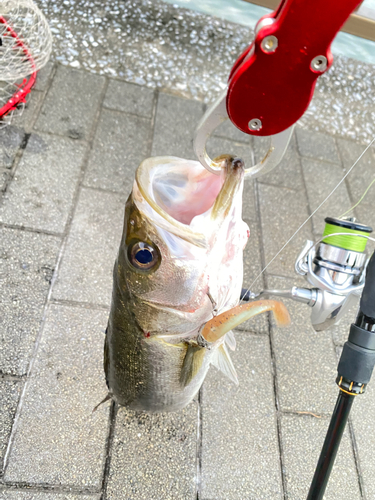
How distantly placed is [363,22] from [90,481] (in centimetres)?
544

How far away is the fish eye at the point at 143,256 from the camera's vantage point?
4.39 feet

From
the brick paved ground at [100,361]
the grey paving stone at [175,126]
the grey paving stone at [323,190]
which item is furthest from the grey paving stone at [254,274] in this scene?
the grey paving stone at [175,126]

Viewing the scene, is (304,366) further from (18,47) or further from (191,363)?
(18,47)

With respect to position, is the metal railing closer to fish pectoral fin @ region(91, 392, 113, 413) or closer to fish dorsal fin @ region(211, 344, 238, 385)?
fish dorsal fin @ region(211, 344, 238, 385)

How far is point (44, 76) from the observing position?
3.69m

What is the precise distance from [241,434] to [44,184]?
81.0 inches

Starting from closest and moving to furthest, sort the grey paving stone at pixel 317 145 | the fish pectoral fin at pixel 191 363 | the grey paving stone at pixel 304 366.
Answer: the fish pectoral fin at pixel 191 363 → the grey paving stone at pixel 304 366 → the grey paving stone at pixel 317 145

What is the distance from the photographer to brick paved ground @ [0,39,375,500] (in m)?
2.06

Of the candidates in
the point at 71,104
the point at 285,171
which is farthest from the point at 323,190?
the point at 71,104

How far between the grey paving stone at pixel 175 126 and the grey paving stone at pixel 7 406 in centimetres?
199

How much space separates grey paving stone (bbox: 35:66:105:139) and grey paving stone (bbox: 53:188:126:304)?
685mm

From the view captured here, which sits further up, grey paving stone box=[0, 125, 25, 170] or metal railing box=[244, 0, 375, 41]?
metal railing box=[244, 0, 375, 41]

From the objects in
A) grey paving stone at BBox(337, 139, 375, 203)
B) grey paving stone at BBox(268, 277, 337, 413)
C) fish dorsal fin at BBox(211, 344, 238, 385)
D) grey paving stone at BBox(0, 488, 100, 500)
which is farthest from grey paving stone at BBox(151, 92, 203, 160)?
grey paving stone at BBox(0, 488, 100, 500)

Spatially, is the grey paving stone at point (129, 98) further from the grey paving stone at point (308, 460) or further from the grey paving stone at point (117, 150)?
the grey paving stone at point (308, 460)
